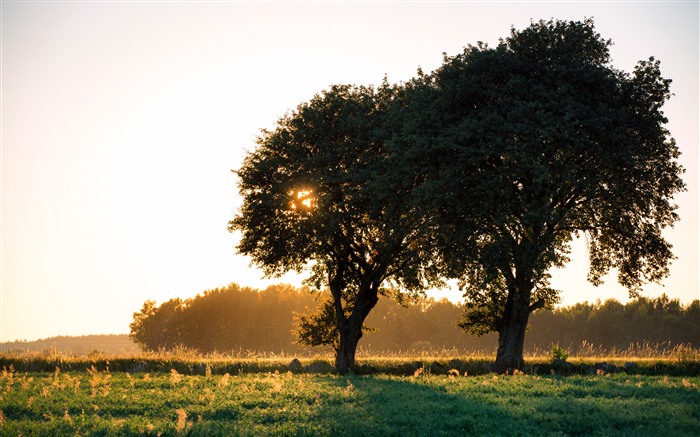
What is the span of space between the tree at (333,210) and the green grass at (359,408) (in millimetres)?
15723

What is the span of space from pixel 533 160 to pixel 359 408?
55.8ft

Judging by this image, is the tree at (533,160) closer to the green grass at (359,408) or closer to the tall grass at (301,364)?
the tall grass at (301,364)

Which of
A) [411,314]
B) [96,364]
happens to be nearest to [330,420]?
[96,364]

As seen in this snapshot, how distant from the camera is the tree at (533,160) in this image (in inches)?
1227

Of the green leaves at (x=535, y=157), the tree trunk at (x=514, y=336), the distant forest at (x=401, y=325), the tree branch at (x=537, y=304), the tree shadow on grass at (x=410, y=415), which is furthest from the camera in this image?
the distant forest at (x=401, y=325)

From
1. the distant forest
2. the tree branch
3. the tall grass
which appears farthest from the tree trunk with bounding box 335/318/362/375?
the distant forest

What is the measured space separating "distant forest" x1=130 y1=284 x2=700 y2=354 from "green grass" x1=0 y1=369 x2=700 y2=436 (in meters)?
72.3

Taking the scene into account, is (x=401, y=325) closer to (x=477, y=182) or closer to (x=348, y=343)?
(x=348, y=343)

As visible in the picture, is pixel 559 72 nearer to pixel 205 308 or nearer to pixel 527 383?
pixel 527 383

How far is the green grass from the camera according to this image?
1533 cm

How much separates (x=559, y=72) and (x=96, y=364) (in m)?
31.3

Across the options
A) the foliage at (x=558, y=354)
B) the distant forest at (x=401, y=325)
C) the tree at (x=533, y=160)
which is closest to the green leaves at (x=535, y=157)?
the tree at (x=533, y=160)

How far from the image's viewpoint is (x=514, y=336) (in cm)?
3638

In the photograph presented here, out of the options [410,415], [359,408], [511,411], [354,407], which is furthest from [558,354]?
[410,415]
